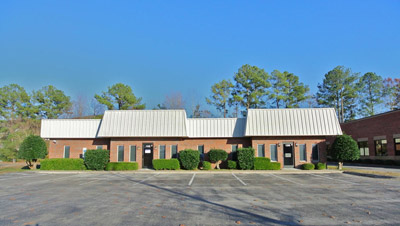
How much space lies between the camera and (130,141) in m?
25.6

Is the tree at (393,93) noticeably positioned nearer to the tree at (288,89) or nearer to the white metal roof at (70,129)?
the tree at (288,89)

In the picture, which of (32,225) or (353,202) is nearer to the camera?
(32,225)

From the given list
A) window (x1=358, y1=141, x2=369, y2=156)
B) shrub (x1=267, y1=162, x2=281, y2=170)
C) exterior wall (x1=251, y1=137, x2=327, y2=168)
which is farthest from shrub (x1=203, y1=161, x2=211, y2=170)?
window (x1=358, y1=141, x2=369, y2=156)

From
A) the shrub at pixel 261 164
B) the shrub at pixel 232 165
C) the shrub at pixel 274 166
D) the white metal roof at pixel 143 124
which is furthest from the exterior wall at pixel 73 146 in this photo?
the shrub at pixel 274 166

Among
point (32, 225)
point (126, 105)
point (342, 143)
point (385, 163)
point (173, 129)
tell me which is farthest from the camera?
point (126, 105)

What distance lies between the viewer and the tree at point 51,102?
156ft

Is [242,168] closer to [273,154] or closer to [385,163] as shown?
[273,154]

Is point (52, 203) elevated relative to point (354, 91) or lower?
lower

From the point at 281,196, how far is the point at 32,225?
886 centimetres

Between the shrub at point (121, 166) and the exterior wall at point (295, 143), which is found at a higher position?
the exterior wall at point (295, 143)

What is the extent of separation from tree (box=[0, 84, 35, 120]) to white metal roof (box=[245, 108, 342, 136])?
3837 centimetres

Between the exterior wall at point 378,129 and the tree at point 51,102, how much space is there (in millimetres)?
45688

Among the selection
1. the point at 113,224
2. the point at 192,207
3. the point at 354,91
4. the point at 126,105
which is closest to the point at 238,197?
the point at 192,207

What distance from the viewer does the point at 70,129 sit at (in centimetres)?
2716
